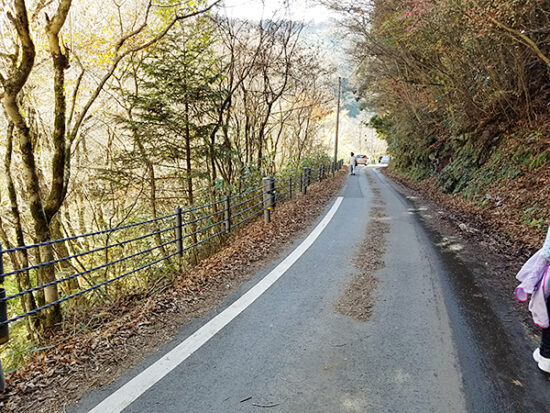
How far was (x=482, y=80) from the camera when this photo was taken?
11.8 m

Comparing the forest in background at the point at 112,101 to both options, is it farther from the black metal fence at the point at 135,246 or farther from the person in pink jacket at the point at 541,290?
the person in pink jacket at the point at 541,290

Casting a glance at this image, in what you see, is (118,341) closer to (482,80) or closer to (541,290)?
(541,290)

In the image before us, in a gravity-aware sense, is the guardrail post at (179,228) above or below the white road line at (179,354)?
above

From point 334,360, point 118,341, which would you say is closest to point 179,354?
point 118,341

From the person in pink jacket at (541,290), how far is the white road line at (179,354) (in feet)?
9.53

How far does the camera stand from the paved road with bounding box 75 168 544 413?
2.49m

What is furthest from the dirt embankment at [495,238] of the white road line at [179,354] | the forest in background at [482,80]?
the white road line at [179,354]

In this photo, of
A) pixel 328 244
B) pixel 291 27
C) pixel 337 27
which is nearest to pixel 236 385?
pixel 328 244

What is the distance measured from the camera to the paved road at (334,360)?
249cm

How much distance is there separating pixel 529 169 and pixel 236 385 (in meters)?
10.7

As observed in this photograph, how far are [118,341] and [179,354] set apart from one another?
0.76m

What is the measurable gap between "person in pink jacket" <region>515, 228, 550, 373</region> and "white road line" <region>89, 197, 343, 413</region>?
2905 mm

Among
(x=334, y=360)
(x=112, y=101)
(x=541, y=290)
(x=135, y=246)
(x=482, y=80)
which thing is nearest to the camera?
(x=541, y=290)

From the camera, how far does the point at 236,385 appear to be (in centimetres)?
269
